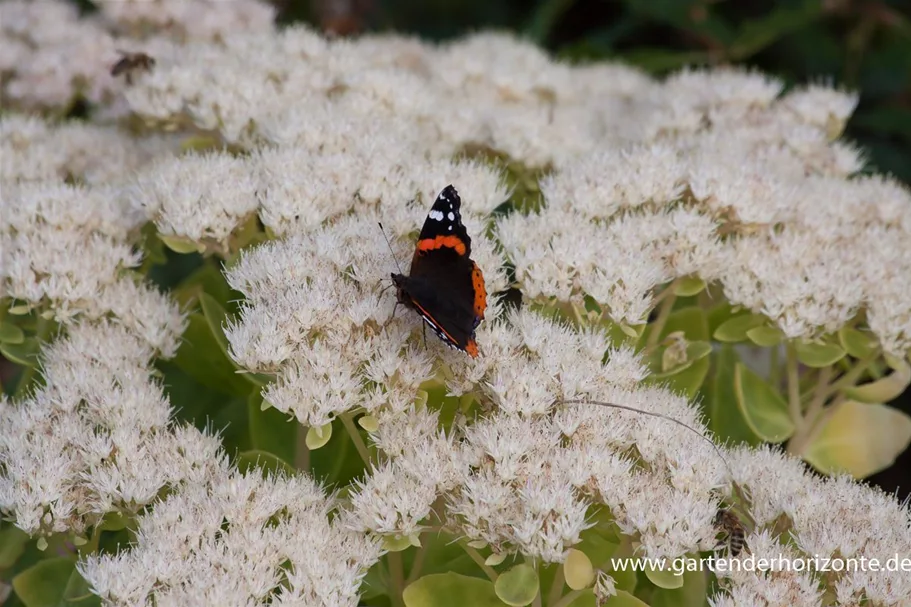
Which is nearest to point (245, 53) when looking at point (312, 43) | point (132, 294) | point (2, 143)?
point (312, 43)

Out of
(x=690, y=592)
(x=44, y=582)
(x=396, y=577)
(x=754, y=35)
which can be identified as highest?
(x=754, y=35)

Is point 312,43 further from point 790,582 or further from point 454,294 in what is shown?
point 790,582

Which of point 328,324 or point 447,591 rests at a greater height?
point 328,324

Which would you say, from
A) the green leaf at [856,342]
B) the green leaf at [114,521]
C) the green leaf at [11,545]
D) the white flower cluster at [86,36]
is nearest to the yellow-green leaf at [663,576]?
the green leaf at [856,342]

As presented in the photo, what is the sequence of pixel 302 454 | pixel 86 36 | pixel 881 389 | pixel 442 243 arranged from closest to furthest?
pixel 442 243 < pixel 302 454 < pixel 881 389 < pixel 86 36

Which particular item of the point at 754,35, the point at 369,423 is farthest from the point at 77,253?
the point at 754,35

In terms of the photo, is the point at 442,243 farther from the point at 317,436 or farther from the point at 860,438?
the point at 860,438

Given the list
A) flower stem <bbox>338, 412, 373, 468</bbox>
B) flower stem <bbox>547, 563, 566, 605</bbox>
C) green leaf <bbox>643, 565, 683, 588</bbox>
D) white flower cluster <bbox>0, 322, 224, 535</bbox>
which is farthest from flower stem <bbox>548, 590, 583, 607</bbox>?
white flower cluster <bbox>0, 322, 224, 535</bbox>

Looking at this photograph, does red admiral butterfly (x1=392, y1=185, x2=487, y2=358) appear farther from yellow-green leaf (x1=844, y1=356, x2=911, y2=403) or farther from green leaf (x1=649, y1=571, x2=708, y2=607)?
yellow-green leaf (x1=844, y1=356, x2=911, y2=403)
